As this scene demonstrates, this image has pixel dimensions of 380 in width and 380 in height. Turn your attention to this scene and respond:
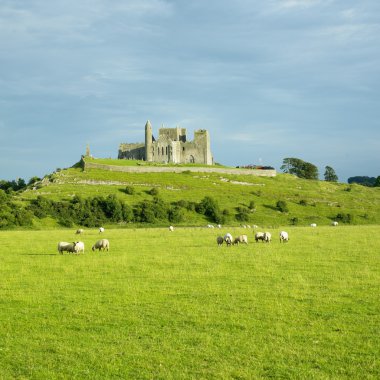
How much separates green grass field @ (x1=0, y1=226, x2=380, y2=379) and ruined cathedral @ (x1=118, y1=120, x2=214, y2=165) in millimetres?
113438

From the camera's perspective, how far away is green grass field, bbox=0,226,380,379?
38.1 ft

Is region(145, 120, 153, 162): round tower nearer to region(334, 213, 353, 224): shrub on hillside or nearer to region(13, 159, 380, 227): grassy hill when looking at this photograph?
region(13, 159, 380, 227): grassy hill

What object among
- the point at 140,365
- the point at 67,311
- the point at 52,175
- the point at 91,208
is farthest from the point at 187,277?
the point at 52,175

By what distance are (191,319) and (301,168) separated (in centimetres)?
16787

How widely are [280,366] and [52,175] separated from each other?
348 feet

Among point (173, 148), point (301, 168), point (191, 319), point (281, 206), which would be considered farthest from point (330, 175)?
point (191, 319)

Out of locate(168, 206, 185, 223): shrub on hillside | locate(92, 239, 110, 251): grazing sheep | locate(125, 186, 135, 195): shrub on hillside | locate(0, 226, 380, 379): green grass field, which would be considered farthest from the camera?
locate(125, 186, 135, 195): shrub on hillside

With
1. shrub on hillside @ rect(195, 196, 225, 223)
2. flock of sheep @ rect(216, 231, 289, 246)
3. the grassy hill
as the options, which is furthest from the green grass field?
shrub on hillside @ rect(195, 196, 225, 223)

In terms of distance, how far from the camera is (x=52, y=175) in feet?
370

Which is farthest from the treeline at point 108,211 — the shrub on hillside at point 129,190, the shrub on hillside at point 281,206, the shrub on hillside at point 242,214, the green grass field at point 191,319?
the green grass field at point 191,319

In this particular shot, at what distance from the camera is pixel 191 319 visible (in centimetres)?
1533

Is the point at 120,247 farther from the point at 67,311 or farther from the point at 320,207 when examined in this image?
the point at 320,207

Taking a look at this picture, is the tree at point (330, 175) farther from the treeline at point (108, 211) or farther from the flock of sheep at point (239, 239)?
the flock of sheep at point (239, 239)

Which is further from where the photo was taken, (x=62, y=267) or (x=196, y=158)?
(x=196, y=158)
